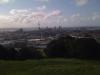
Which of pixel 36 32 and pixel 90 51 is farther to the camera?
pixel 36 32

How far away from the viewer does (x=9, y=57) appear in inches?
903

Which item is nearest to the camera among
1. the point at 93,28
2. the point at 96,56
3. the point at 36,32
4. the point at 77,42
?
the point at 96,56

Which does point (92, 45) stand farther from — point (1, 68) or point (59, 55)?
point (1, 68)

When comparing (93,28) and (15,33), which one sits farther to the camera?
(15,33)

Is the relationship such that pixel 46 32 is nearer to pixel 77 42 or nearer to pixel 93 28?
pixel 93 28

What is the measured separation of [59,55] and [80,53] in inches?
97.4

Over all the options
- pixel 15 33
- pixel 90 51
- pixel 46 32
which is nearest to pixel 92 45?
pixel 90 51

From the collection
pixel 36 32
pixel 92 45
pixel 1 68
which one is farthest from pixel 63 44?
pixel 36 32

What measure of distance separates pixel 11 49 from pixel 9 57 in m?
1.36

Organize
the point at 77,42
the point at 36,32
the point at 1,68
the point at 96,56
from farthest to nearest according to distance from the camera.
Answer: the point at 36,32 → the point at 77,42 → the point at 96,56 → the point at 1,68

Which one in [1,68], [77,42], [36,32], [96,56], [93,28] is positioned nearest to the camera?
[1,68]

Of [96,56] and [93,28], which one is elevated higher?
[93,28]

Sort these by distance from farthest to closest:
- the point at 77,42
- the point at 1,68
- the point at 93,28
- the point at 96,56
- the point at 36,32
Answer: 1. the point at 36,32
2. the point at 93,28
3. the point at 77,42
4. the point at 96,56
5. the point at 1,68

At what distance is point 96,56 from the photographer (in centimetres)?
2156
